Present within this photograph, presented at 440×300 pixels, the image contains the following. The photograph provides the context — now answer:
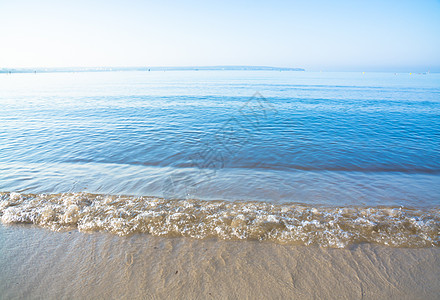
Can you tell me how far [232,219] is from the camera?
491 cm

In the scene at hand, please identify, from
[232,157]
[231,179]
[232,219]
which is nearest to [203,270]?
[232,219]

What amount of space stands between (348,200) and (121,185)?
281 inches

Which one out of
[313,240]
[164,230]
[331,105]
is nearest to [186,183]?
[164,230]

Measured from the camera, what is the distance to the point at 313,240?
13.9 ft

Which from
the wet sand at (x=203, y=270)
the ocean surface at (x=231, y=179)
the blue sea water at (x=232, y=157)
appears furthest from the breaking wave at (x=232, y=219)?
the blue sea water at (x=232, y=157)

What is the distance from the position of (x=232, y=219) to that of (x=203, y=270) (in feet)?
5.09

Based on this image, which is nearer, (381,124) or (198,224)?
(198,224)

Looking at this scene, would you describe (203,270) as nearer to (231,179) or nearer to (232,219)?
(232,219)

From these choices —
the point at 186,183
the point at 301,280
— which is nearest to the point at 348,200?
the point at 301,280

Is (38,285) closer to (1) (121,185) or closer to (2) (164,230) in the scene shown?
(2) (164,230)

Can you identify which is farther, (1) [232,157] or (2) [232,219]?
(1) [232,157]

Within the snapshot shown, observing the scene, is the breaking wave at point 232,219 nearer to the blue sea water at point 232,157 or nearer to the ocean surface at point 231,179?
the ocean surface at point 231,179

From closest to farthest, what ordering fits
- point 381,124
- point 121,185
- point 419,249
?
point 419,249
point 121,185
point 381,124

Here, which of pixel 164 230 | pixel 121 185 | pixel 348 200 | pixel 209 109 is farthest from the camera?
pixel 209 109
